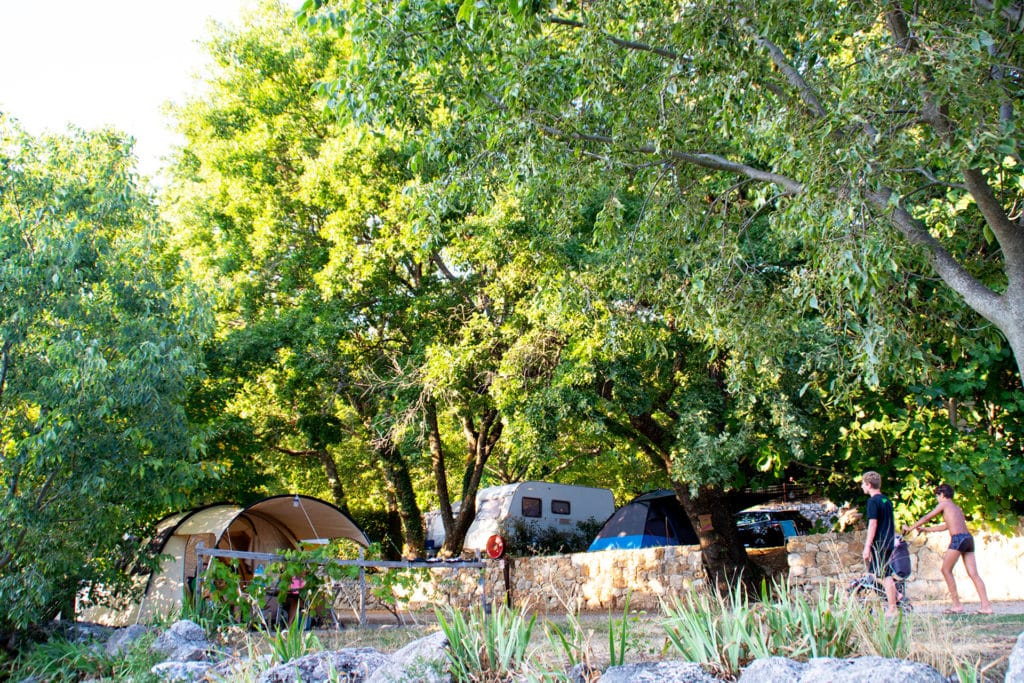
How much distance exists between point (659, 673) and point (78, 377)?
660 cm

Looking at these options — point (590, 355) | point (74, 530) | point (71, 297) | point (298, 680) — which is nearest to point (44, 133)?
point (71, 297)

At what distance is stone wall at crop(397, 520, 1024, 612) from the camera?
10.0 metres

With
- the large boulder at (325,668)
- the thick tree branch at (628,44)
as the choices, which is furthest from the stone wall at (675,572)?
the thick tree branch at (628,44)

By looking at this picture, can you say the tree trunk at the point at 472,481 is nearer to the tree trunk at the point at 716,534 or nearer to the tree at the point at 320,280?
the tree at the point at 320,280

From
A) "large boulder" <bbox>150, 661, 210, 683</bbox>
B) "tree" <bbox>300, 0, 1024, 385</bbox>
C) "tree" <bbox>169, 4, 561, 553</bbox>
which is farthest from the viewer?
"tree" <bbox>169, 4, 561, 553</bbox>

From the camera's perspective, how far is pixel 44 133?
31.6 feet

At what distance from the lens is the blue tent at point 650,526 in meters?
14.7

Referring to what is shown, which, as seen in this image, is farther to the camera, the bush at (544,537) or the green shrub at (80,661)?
the bush at (544,537)

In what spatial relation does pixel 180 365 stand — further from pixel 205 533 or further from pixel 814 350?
pixel 814 350

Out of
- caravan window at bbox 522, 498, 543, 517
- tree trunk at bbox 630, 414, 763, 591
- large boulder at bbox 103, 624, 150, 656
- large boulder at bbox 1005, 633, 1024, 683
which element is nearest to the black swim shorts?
large boulder at bbox 1005, 633, 1024, 683

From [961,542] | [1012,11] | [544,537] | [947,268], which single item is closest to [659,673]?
[947,268]

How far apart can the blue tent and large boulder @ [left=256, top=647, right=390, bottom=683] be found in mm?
10054

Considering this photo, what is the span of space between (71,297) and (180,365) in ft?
4.33

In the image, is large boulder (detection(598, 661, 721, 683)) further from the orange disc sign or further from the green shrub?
the orange disc sign
